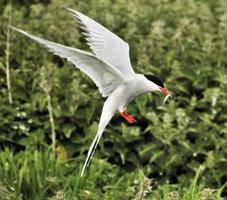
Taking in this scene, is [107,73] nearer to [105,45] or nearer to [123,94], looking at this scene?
[123,94]

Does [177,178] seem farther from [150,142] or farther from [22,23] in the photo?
[22,23]

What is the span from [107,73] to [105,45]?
37cm

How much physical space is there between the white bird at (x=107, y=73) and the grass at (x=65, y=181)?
91cm

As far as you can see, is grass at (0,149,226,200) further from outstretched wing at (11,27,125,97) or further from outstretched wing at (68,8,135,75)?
outstretched wing at (11,27,125,97)

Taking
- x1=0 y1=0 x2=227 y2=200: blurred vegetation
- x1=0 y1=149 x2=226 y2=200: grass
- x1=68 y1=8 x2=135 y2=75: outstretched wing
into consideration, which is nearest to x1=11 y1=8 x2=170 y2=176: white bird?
x1=68 y1=8 x2=135 y2=75: outstretched wing

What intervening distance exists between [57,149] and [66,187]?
96 centimetres

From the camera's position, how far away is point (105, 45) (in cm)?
441

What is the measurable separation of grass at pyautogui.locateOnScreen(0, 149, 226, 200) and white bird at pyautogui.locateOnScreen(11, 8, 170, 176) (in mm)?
905

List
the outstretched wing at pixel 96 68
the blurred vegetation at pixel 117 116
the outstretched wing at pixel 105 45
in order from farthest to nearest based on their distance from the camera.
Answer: the blurred vegetation at pixel 117 116 → the outstretched wing at pixel 105 45 → the outstretched wing at pixel 96 68

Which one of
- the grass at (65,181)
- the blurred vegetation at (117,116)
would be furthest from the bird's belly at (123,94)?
the blurred vegetation at (117,116)

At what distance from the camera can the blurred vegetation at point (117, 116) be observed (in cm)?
551

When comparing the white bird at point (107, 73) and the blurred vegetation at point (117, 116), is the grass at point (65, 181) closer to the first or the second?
the blurred vegetation at point (117, 116)

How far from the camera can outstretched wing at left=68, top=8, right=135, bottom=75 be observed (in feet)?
14.1

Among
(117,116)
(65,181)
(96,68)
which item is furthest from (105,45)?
(117,116)
